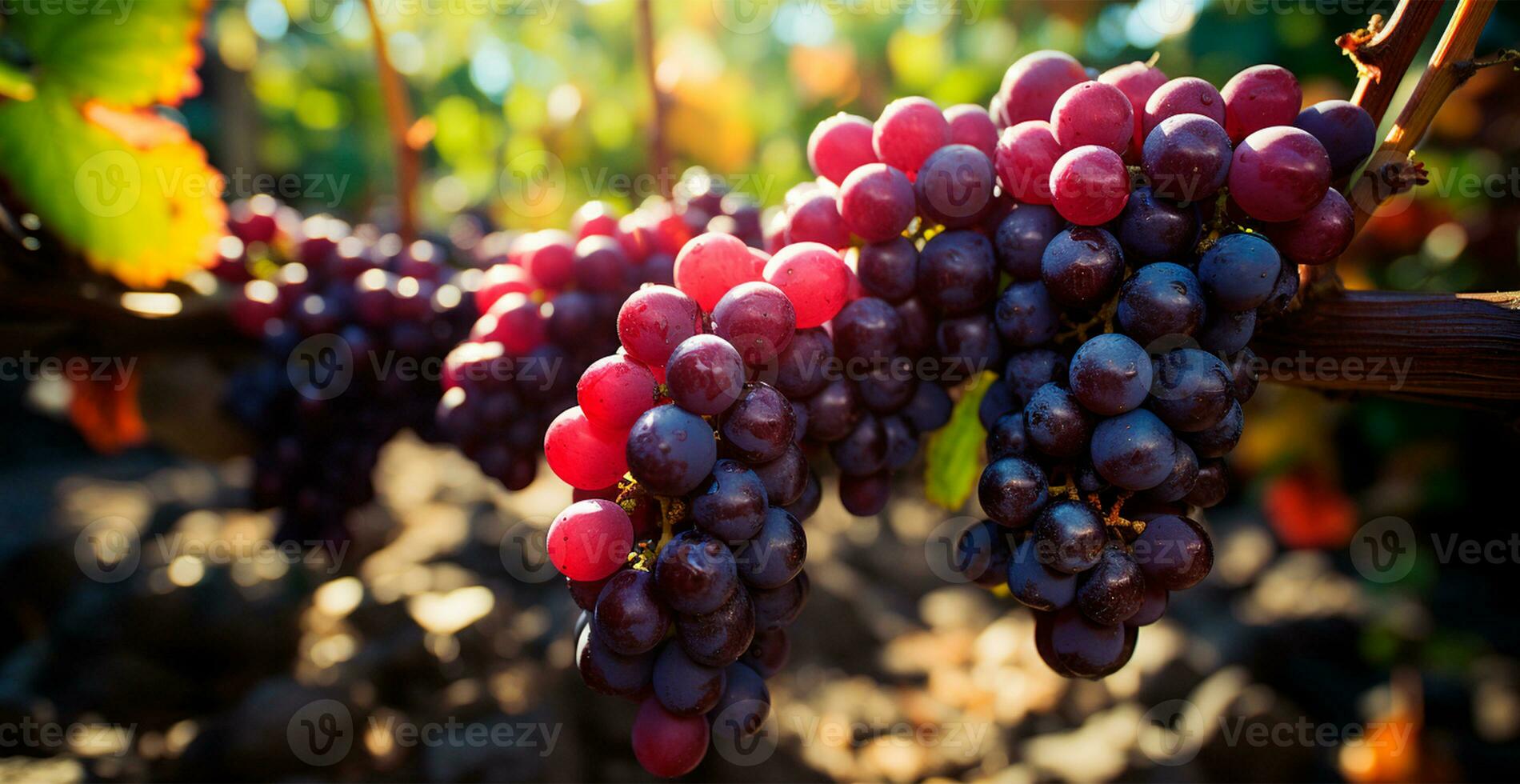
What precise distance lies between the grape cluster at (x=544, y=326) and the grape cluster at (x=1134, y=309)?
0.48 metres

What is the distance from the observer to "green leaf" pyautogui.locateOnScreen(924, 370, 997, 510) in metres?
0.91

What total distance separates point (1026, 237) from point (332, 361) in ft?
3.57

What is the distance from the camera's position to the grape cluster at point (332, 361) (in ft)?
4.05

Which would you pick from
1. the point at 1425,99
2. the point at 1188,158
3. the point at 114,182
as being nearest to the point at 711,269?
the point at 1188,158

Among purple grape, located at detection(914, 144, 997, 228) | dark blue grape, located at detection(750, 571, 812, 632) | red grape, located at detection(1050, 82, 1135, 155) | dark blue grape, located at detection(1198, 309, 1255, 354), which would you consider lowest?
dark blue grape, located at detection(750, 571, 812, 632)

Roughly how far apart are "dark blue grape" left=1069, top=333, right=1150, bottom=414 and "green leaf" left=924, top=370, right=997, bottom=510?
10.6 inches

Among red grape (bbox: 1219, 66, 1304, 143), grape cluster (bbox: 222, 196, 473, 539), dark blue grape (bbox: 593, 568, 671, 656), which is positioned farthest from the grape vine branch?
grape cluster (bbox: 222, 196, 473, 539)

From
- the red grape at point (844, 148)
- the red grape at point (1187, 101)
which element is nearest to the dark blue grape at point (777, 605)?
the red grape at point (844, 148)

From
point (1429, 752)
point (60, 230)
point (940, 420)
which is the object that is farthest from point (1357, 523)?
point (60, 230)

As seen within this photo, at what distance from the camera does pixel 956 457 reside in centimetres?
93

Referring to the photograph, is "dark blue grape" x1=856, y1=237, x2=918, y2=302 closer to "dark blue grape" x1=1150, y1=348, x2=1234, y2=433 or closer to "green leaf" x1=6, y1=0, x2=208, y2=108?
"dark blue grape" x1=1150, y1=348, x2=1234, y2=433

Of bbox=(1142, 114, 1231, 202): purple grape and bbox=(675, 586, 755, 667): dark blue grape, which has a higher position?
bbox=(1142, 114, 1231, 202): purple grape

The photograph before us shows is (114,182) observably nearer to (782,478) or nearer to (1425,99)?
(782,478)

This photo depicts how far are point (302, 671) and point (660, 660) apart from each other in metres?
1.83
